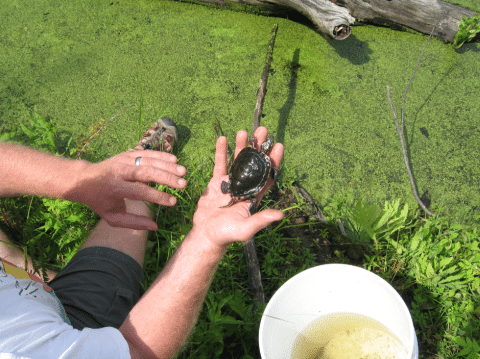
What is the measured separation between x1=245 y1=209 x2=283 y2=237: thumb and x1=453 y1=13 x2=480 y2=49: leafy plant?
96.7 inches

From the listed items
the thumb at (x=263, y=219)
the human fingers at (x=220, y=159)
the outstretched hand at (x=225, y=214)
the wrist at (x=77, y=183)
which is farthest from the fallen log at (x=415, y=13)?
the wrist at (x=77, y=183)

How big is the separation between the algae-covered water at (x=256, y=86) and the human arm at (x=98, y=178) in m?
0.78

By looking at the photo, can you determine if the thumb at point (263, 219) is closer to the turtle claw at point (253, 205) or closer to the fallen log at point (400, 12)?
the turtle claw at point (253, 205)

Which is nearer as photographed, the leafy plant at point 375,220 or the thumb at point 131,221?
the thumb at point 131,221

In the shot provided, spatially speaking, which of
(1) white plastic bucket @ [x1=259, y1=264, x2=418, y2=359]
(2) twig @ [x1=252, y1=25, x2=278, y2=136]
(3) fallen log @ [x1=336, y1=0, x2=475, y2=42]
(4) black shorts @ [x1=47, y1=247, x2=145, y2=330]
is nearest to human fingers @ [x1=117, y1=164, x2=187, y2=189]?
(4) black shorts @ [x1=47, y1=247, x2=145, y2=330]

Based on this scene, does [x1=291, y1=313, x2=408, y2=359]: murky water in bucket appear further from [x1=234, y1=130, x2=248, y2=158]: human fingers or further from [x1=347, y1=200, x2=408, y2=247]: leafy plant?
[x1=234, y1=130, x2=248, y2=158]: human fingers

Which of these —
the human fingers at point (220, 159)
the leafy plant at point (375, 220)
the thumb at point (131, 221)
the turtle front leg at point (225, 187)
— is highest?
the human fingers at point (220, 159)

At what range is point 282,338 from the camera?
119 cm

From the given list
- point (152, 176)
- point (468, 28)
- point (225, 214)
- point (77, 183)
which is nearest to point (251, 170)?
point (225, 214)

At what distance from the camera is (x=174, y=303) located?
1123 mm

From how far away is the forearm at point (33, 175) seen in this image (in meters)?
1.35

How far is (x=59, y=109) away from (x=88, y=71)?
386 millimetres

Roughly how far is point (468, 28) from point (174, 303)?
2876mm

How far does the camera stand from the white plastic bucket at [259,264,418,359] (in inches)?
43.3
